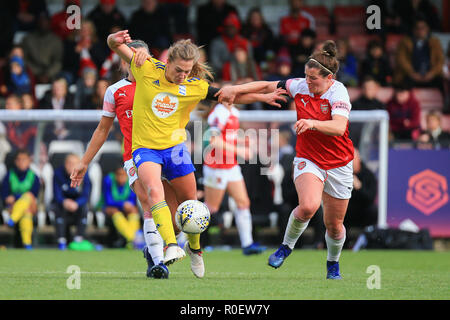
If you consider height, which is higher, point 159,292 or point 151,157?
point 151,157

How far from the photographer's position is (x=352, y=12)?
20.2 metres

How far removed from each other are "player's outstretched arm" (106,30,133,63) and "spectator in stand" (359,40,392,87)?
1008 centimetres

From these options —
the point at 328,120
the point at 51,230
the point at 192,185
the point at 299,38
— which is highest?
the point at 299,38

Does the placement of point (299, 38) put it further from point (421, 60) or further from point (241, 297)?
point (241, 297)

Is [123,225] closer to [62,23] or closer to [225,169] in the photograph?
[225,169]

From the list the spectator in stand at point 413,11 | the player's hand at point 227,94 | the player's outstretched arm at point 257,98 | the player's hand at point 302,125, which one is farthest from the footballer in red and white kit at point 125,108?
the spectator in stand at point 413,11

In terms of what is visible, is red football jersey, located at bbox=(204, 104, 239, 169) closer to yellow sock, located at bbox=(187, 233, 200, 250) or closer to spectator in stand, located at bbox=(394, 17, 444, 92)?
yellow sock, located at bbox=(187, 233, 200, 250)

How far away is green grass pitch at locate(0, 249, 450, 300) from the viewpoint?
267 inches

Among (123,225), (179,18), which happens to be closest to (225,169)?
(123,225)

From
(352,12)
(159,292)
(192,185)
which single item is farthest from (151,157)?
(352,12)

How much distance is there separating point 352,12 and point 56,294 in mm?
14786

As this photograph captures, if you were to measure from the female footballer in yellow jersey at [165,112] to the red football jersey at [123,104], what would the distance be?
0.45 metres

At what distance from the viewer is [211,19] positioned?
18156mm

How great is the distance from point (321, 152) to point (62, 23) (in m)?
11.2
